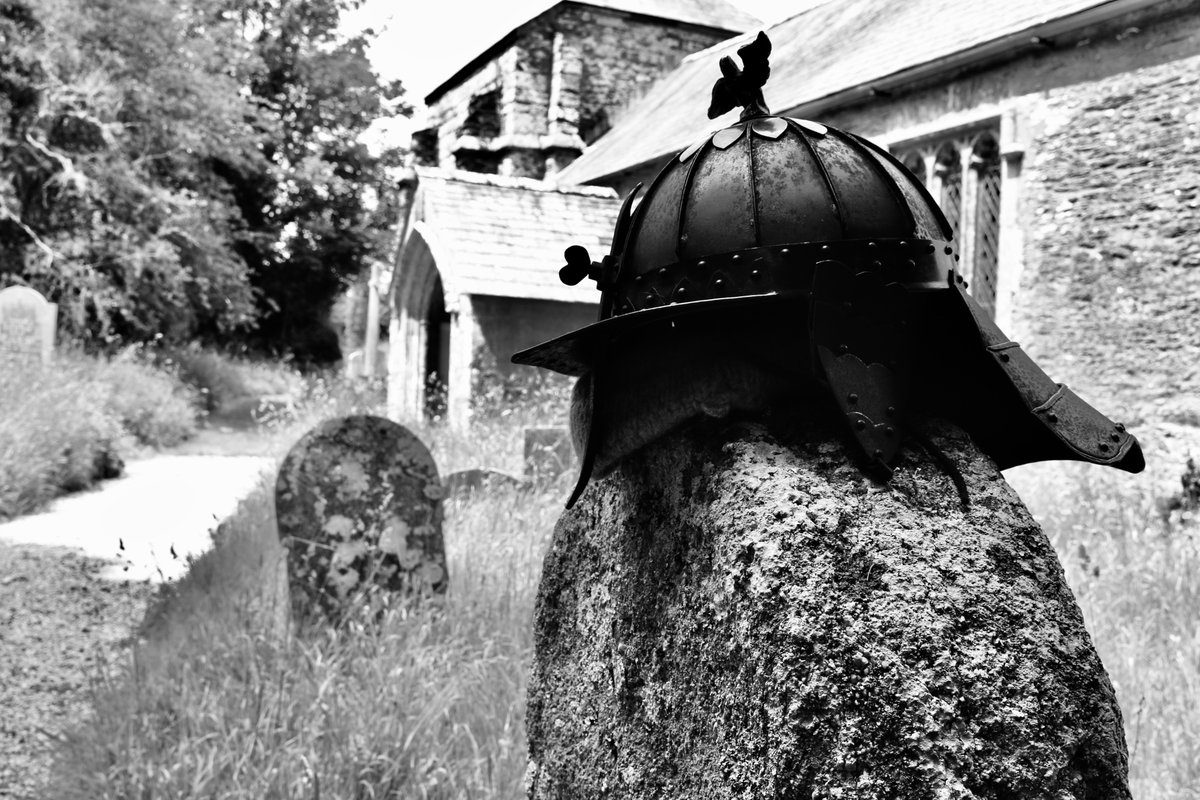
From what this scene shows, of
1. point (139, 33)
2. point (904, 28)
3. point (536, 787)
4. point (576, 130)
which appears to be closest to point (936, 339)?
point (536, 787)

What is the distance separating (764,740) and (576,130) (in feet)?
72.1

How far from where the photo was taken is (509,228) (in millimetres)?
13070

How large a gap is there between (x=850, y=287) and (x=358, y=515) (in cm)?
383

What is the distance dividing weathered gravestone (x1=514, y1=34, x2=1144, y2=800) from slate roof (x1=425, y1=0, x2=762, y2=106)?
22237 millimetres

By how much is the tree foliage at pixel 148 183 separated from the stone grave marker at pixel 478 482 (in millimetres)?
11318

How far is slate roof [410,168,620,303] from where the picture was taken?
1196 centimetres

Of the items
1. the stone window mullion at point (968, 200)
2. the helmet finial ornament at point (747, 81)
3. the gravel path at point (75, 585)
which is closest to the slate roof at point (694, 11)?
the stone window mullion at point (968, 200)

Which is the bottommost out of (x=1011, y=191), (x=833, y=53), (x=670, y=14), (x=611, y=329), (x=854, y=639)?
(x=854, y=639)

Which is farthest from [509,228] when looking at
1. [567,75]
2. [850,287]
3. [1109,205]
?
[850,287]

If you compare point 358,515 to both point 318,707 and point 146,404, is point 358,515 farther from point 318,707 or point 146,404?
point 146,404

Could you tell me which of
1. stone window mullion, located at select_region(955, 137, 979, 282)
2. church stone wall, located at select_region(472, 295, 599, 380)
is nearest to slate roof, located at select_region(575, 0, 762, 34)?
church stone wall, located at select_region(472, 295, 599, 380)

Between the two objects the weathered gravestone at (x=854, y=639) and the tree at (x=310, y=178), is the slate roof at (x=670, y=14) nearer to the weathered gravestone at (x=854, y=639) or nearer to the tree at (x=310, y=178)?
the tree at (x=310, y=178)

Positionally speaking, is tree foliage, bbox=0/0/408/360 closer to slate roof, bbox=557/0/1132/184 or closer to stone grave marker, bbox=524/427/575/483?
slate roof, bbox=557/0/1132/184

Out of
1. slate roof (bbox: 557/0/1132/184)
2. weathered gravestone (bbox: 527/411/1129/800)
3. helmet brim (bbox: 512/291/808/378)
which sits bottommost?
weathered gravestone (bbox: 527/411/1129/800)
